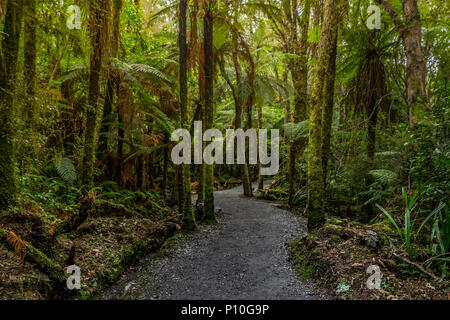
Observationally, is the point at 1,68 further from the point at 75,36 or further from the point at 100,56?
the point at 100,56

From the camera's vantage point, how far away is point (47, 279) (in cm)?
285

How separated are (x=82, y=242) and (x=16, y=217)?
3.29ft

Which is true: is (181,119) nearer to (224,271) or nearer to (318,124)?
(318,124)

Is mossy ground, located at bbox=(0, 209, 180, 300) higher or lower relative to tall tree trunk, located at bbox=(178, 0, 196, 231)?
lower

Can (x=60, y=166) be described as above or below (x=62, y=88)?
below

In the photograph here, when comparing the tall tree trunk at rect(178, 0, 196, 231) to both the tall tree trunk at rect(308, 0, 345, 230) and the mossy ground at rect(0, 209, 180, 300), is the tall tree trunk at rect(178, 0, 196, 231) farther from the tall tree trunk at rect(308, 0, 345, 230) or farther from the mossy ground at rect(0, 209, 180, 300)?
the tall tree trunk at rect(308, 0, 345, 230)

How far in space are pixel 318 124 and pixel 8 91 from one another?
4.97m

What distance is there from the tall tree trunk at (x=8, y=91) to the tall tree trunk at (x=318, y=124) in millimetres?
4832

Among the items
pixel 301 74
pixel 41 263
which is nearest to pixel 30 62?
pixel 41 263

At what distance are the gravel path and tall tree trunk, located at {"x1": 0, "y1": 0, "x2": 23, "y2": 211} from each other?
6.68ft

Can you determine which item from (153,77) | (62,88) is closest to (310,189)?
(153,77)

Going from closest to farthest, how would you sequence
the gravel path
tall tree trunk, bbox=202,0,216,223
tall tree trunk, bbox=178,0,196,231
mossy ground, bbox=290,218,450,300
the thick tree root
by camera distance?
mossy ground, bbox=290,218,450,300, the thick tree root, the gravel path, tall tree trunk, bbox=178,0,196,231, tall tree trunk, bbox=202,0,216,223

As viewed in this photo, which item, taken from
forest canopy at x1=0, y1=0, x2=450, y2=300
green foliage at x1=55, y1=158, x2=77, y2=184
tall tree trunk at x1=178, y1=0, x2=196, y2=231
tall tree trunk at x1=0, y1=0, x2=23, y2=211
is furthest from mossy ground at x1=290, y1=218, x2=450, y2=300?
green foliage at x1=55, y1=158, x2=77, y2=184

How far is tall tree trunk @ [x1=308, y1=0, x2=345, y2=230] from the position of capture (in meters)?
4.98
